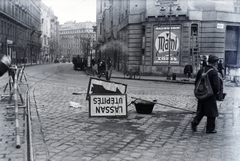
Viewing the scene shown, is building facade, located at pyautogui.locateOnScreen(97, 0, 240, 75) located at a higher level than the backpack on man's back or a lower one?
higher

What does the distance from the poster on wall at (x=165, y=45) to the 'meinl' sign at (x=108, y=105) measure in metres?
21.4

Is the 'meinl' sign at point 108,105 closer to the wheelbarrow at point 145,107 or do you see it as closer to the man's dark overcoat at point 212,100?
the wheelbarrow at point 145,107

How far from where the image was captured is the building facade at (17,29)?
50188 millimetres

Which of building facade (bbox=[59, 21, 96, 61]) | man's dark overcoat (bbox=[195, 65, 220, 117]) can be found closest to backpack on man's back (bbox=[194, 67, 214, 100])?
man's dark overcoat (bbox=[195, 65, 220, 117])

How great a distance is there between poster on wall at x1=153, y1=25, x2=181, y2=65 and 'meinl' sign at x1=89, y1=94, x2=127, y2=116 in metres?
21.4

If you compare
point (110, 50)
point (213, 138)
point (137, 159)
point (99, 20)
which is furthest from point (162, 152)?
point (99, 20)

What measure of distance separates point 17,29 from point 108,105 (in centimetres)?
5535

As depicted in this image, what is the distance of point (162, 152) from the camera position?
529 cm

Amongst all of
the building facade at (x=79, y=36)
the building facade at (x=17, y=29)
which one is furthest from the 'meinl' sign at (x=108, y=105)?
the building facade at (x=17, y=29)

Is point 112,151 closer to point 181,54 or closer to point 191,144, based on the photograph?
point 191,144

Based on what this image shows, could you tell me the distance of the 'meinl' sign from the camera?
812 centimetres

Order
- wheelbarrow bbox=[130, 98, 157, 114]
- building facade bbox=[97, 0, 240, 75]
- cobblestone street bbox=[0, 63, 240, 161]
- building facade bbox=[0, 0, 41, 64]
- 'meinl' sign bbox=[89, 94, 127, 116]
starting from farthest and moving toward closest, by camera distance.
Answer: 1. building facade bbox=[0, 0, 41, 64]
2. building facade bbox=[97, 0, 240, 75]
3. wheelbarrow bbox=[130, 98, 157, 114]
4. 'meinl' sign bbox=[89, 94, 127, 116]
5. cobblestone street bbox=[0, 63, 240, 161]

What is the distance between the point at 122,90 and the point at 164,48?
20.9m

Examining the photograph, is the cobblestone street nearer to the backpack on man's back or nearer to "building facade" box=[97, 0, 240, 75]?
the backpack on man's back
